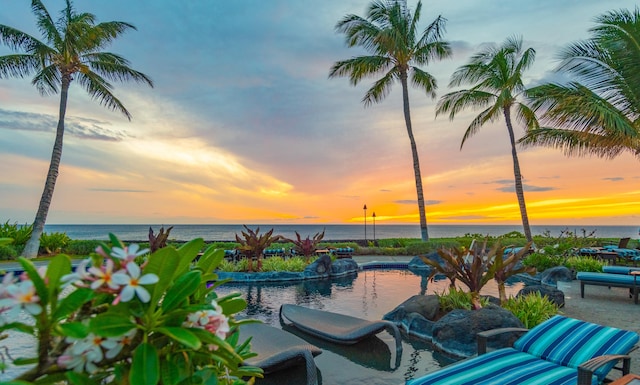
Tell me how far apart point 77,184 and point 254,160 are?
9967 millimetres

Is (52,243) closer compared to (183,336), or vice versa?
(183,336)

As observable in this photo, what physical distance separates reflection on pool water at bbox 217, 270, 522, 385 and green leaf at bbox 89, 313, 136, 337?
3.31 metres

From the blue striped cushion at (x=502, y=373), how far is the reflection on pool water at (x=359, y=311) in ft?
3.40

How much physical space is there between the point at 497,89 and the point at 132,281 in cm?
1723

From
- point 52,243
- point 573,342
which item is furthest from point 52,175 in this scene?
point 573,342

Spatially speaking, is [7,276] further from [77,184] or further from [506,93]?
[77,184]

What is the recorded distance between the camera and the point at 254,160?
604 inches

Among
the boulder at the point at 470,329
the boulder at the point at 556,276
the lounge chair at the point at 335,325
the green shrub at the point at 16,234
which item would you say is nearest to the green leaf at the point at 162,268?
the lounge chair at the point at 335,325

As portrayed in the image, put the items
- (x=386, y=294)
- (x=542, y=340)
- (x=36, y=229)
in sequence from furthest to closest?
(x=36, y=229), (x=386, y=294), (x=542, y=340)

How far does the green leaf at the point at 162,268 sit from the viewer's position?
2.71ft

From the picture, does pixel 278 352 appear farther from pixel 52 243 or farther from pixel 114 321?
pixel 52 243

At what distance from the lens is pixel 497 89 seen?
15375 millimetres

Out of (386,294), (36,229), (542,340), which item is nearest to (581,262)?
(386,294)

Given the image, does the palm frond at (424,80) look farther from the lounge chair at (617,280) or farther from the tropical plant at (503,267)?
the tropical plant at (503,267)
